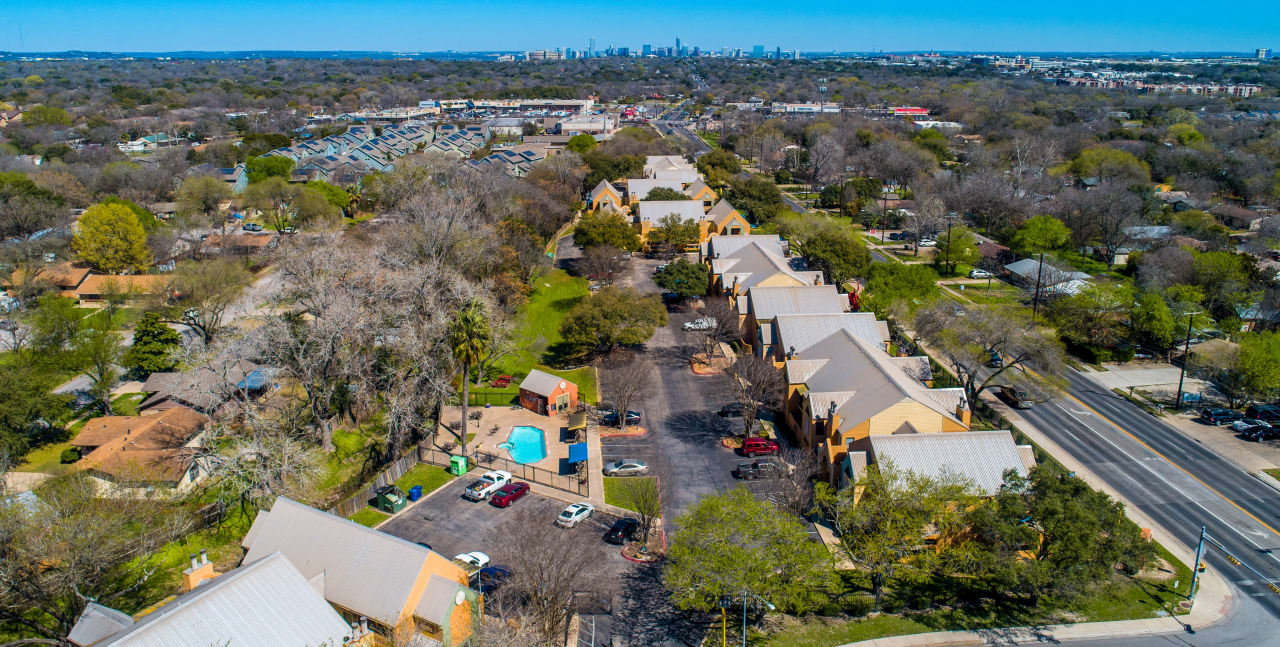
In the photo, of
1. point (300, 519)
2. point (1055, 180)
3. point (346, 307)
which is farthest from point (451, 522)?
point (1055, 180)

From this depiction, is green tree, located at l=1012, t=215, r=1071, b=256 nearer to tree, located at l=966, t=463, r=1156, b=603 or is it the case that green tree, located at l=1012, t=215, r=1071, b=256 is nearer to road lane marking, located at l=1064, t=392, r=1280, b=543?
road lane marking, located at l=1064, t=392, r=1280, b=543

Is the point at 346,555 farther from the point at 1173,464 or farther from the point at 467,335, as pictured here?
the point at 1173,464

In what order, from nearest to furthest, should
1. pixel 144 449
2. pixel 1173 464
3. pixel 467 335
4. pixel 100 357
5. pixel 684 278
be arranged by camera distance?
1. pixel 144 449
2. pixel 467 335
3. pixel 1173 464
4. pixel 100 357
5. pixel 684 278

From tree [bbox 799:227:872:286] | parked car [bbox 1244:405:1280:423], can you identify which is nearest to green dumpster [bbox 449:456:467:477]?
tree [bbox 799:227:872:286]

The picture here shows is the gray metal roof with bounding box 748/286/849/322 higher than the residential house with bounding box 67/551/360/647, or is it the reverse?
the gray metal roof with bounding box 748/286/849/322

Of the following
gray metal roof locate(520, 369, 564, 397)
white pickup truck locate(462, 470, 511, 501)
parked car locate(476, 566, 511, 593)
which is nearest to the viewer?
parked car locate(476, 566, 511, 593)

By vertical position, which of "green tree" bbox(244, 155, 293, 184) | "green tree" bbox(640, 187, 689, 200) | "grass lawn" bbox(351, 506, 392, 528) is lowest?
"grass lawn" bbox(351, 506, 392, 528)

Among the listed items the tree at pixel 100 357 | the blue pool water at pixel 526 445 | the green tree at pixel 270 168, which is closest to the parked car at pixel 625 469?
the blue pool water at pixel 526 445

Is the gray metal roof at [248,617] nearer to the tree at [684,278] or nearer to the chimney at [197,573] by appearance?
the chimney at [197,573]

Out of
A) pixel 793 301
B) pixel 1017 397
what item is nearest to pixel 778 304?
pixel 793 301
